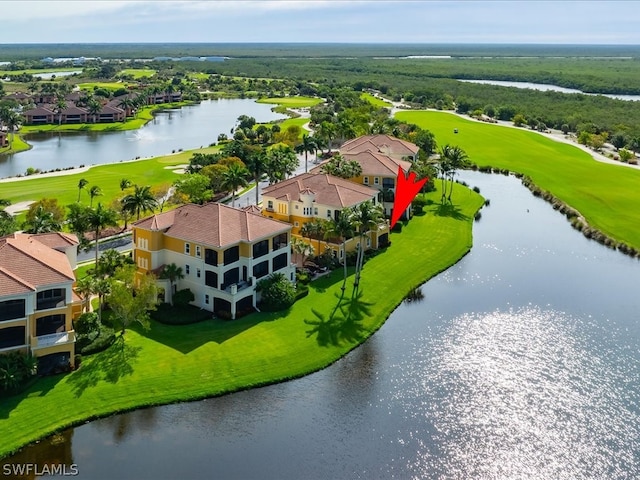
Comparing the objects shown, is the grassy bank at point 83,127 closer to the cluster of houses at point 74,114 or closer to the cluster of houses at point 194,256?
the cluster of houses at point 74,114

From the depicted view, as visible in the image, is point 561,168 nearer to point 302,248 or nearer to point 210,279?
point 302,248

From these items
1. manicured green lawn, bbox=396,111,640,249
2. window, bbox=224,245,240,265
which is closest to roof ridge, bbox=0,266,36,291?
window, bbox=224,245,240,265

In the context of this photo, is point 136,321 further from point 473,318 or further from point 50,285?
point 473,318

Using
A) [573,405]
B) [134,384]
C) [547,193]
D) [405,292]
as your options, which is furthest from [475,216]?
[134,384]

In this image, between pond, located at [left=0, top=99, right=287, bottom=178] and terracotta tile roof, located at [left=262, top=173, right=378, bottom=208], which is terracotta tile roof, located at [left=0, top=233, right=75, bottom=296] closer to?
terracotta tile roof, located at [left=262, top=173, right=378, bottom=208]

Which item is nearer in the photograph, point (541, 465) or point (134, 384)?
point (541, 465)

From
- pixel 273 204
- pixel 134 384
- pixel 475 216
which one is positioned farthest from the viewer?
pixel 475 216

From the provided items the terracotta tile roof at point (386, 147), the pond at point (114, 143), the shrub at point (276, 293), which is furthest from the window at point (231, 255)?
the pond at point (114, 143)
